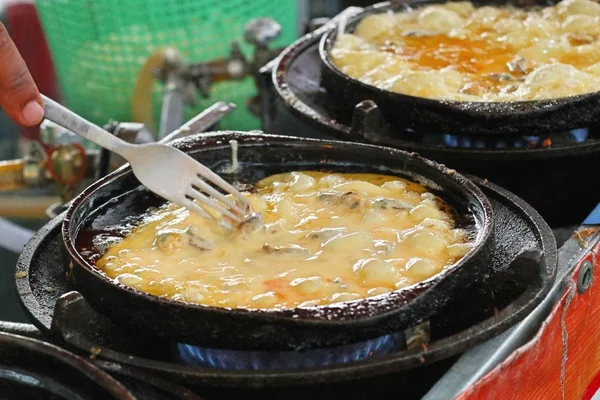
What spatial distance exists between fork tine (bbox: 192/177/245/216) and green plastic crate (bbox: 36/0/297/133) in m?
2.39

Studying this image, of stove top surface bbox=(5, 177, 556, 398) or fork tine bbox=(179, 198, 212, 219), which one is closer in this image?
stove top surface bbox=(5, 177, 556, 398)

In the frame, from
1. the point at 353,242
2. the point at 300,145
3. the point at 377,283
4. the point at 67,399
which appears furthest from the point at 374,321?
the point at 300,145

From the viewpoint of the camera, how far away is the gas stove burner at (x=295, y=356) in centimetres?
159

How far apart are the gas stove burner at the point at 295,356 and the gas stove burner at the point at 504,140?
98 cm

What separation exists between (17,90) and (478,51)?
6.27 feet

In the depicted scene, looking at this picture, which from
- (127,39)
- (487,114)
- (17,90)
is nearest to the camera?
(17,90)

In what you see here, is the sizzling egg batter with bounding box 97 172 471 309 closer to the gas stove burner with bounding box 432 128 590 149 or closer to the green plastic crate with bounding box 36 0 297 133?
the gas stove burner with bounding box 432 128 590 149

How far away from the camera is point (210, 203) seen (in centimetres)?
186

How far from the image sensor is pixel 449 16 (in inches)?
131

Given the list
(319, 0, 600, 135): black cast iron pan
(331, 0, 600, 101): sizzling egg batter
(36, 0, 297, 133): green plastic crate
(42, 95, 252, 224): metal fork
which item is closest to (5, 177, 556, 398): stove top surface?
(42, 95, 252, 224): metal fork

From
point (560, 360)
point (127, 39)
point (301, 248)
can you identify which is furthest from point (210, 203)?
point (127, 39)

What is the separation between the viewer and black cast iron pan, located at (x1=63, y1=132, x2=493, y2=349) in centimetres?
149

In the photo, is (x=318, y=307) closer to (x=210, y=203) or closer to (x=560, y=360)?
(x=210, y=203)

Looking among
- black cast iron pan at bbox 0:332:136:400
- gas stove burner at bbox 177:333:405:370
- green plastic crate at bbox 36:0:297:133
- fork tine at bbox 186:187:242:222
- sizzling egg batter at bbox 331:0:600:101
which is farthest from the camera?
green plastic crate at bbox 36:0:297:133
